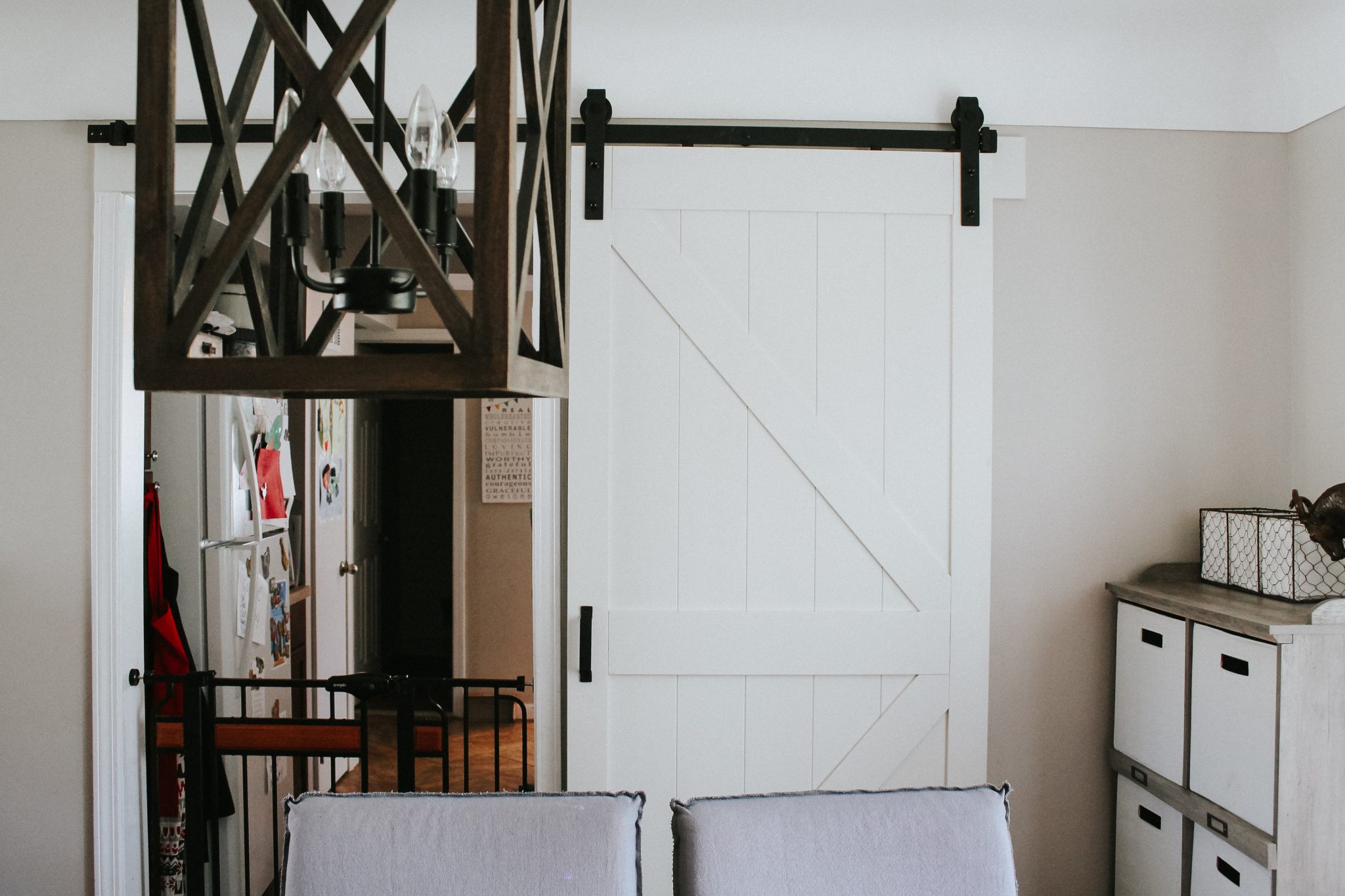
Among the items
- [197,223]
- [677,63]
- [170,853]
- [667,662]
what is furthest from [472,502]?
[197,223]

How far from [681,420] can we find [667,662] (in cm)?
63

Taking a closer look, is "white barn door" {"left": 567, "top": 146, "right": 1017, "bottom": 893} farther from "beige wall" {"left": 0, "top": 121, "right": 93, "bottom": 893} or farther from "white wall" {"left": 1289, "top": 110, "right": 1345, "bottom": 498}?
"beige wall" {"left": 0, "top": 121, "right": 93, "bottom": 893}

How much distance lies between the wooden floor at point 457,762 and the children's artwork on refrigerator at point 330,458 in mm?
1128

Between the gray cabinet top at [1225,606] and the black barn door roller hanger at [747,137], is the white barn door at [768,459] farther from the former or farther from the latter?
the gray cabinet top at [1225,606]

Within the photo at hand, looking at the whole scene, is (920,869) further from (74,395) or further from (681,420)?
(74,395)

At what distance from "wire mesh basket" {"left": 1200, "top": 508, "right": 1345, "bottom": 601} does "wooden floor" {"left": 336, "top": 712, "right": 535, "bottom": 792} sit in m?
2.56

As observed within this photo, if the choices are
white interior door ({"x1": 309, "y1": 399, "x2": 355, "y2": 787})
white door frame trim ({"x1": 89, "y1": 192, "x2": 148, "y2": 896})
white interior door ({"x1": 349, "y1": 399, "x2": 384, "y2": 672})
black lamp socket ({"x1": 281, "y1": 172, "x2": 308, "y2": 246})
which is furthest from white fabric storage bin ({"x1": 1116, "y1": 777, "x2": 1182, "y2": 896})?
white interior door ({"x1": 349, "y1": 399, "x2": 384, "y2": 672})

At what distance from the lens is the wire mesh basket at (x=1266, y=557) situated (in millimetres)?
1947

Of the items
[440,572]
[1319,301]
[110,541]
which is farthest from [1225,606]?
[440,572]

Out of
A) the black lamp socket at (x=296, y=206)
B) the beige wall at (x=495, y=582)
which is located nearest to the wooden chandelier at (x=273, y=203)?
the black lamp socket at (x=296, y=206)

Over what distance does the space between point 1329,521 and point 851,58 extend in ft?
5.15

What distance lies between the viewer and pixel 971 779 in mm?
2301

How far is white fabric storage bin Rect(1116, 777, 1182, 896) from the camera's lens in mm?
2068

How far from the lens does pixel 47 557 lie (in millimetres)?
2256
